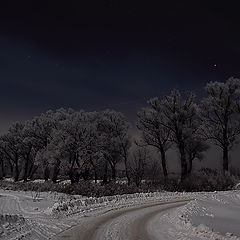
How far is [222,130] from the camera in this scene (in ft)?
137

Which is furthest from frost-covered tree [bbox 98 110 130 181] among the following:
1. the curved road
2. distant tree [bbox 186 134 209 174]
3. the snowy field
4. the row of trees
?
the curved road

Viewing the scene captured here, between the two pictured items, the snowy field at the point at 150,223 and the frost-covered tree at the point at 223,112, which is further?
the frost-covered tree at the point at 223,112

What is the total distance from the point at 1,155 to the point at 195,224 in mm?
82757

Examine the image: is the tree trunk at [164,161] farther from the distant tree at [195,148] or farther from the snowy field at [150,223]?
the snowy field at [150,223]

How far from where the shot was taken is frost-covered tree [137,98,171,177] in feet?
152

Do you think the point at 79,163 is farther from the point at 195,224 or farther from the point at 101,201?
the point at 195,224

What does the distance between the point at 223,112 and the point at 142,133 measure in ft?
36.8

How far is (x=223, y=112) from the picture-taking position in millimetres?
42094

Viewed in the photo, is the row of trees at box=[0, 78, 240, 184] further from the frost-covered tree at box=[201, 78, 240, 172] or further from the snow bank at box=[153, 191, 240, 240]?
the snow bank at box=[153, 191, 240, 240]

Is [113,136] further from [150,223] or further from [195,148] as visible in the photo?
[150,223]

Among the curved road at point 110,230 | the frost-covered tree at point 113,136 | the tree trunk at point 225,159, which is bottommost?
the curved road at point 110,230

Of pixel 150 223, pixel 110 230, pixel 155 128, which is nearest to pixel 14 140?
pixel 155 128

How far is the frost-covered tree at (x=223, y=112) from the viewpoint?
41.2 metres

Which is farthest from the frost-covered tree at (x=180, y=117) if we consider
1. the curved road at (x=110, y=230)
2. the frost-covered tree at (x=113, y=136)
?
the curved road at (x=110, y=230)
